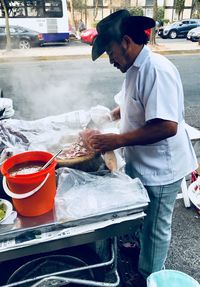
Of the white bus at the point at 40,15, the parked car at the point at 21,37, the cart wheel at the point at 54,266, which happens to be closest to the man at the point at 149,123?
the cart wheel at the point at 54,266

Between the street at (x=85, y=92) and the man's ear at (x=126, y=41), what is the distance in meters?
1.86

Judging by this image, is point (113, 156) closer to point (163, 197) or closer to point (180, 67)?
point (163, 197)

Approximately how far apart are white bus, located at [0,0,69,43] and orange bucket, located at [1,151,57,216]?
16.0m

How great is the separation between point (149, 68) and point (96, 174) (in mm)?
727

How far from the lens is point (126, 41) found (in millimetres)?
1630

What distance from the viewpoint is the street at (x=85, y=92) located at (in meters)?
2.74

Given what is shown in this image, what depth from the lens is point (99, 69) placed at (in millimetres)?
10445

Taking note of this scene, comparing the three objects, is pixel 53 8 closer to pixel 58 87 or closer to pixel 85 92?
pixel 58 87

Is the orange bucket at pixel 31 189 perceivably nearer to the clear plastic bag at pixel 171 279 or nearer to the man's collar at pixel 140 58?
the man's collar at pixel 140 58

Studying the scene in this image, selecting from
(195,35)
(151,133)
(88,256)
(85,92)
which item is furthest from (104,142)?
(195,35)

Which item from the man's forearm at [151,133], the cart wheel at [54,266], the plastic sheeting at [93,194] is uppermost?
the man's forearm at [151,133]

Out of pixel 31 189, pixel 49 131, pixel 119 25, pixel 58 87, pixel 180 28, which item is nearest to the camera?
pixel 31 189

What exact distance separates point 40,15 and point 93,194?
16808 millimetres

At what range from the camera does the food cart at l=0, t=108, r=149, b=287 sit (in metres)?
1.43
